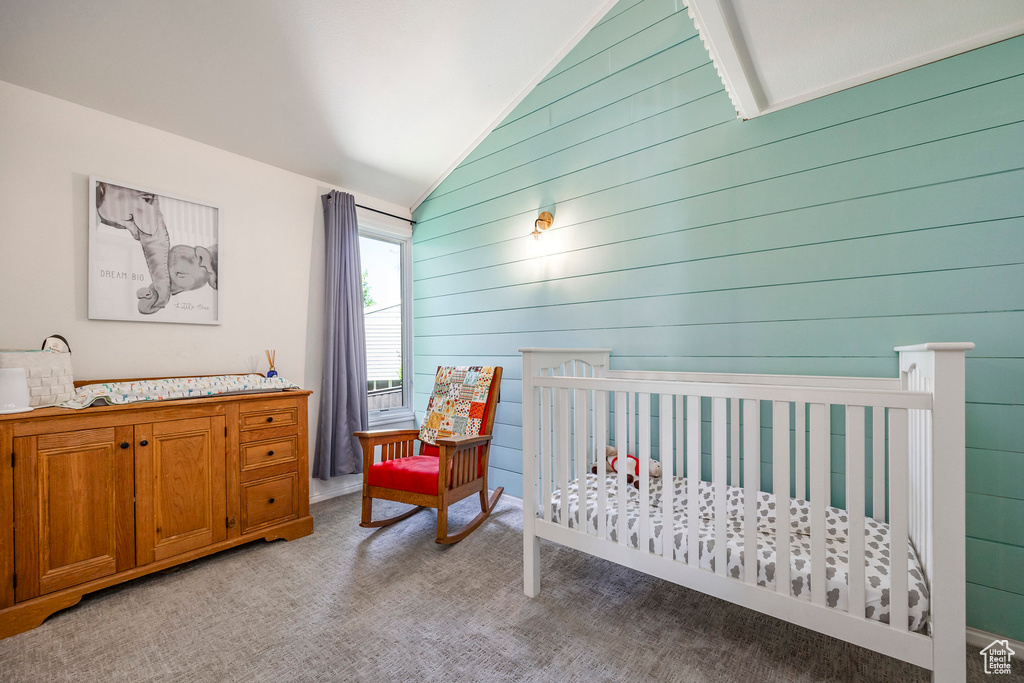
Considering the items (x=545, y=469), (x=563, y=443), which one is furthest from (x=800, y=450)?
(x=545, y=469)

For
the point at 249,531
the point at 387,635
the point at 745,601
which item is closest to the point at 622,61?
the point at 745,601

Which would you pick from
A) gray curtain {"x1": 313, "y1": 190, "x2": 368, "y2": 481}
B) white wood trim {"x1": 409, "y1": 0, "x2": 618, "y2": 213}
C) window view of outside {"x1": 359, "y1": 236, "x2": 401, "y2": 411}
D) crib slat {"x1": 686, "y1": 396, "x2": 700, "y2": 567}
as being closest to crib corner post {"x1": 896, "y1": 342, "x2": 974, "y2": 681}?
crib slat {"x1": 686, "y1": 396, "x2": 700, "y2": 567}

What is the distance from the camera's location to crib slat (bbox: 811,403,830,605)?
1.22 metres

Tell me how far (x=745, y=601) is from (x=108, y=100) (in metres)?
3.61

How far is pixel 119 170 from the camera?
2.35m

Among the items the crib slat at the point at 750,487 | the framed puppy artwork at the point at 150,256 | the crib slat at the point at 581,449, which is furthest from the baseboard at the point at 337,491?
the crib slat at the point at 750,487

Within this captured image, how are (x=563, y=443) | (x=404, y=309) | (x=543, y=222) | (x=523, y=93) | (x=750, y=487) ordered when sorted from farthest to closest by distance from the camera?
(x=404, y=309) → (x=523, y=93) → (x=543, y=222) → (x=563, y=443) → (x=750, y=487)

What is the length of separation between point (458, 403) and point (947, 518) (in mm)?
2327

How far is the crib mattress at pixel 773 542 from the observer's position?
3.93 ft

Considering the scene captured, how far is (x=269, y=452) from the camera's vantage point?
8.03 feet

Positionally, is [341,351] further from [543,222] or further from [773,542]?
[773,542]

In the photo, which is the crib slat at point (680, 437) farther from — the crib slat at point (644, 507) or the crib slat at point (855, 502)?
the crib slat at point (855, 502)

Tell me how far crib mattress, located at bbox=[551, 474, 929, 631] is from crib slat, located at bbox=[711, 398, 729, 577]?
28 millimetres

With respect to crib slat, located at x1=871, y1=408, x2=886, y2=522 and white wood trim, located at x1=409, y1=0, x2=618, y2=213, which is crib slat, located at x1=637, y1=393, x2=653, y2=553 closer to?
crib slat, located at x1=871, y1=408, x2=886, y2=522
